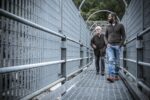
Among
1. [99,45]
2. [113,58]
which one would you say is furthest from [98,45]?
[113,58]

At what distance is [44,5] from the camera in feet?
17.7

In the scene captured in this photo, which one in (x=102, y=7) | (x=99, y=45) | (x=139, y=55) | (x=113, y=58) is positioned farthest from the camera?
(x=102, y=7)

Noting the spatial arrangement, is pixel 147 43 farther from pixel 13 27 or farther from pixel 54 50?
pixel 13 27

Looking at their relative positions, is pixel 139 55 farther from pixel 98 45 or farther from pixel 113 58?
pixel 98 45

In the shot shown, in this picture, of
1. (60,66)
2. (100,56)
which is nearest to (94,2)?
(100,56)

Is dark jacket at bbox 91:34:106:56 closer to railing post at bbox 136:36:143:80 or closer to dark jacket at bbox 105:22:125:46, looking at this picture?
dark jacket at bbox 105:22:125:46

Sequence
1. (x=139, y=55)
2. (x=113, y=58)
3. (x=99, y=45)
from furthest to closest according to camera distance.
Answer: (x=99, y=45)
(x=113, y=58)
(x=139, y=55)

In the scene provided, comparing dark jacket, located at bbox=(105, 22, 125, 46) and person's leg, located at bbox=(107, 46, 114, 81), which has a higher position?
dark jacket, located at bbox=(105, 22, 125, 46)

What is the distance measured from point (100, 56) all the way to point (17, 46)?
10.0 metres

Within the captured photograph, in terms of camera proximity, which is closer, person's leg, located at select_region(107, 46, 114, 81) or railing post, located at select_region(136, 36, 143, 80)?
railing post, located at select_region(136, 36, 143, 80)

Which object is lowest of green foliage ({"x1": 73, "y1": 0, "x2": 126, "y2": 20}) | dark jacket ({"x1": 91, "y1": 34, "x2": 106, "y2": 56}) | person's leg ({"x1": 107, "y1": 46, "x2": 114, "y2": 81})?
person's leg ({"x1": 107, "y1": 46, "x2": 114, "y2": 81})

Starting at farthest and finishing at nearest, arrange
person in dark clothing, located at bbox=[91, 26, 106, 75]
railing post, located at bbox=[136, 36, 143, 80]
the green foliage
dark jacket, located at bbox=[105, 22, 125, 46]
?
the green foliage → person in dark clothing, located at bbox=[91, 26, 106, 75] → dark jacket, located at bbox=[105, 22, 125, 46] → railing post, located at bbox=[136, 36, 143, 80]

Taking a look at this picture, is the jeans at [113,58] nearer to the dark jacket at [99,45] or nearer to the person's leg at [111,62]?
the person's leg at [111,62]

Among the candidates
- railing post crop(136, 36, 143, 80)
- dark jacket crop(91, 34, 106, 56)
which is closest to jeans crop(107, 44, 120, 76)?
dark jacket crop(91, 34, 106, 56)
